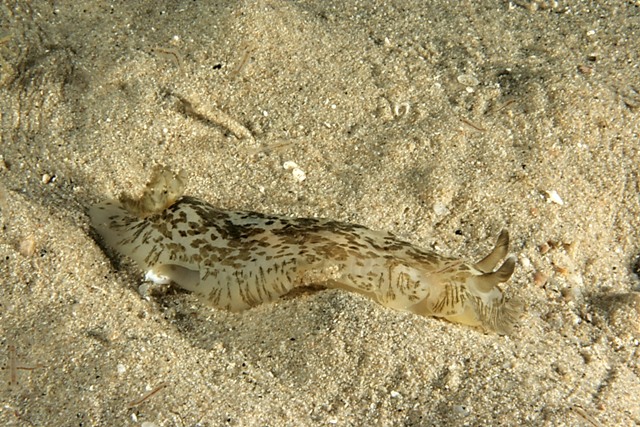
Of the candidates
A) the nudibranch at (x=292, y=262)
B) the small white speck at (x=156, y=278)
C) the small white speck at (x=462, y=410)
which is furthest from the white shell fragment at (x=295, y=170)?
the small white speck at (x=462, y=410)

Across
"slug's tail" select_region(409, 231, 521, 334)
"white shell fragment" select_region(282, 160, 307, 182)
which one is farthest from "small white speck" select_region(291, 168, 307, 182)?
"slug's tail" select_region(409, 231, 521, 334)

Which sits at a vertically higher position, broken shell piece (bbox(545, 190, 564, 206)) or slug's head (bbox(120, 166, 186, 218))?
broken shell piece (bbox(545, 190, 564, 206))

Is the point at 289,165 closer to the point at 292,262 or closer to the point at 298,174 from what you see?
the point at 298,174

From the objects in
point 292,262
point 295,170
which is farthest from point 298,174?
point 292,262

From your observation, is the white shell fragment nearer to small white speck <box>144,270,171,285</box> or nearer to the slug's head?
the slug's head

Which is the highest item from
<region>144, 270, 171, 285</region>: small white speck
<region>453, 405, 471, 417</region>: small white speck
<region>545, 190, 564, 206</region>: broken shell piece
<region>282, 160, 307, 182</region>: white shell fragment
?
<region>545, 190, 564, 206</region>: broken shell piece

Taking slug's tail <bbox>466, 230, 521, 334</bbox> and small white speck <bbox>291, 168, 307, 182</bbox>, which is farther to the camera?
small white speck <bbox>291, 168, 307, 182</bbox>

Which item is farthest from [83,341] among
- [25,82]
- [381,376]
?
[25,82]
